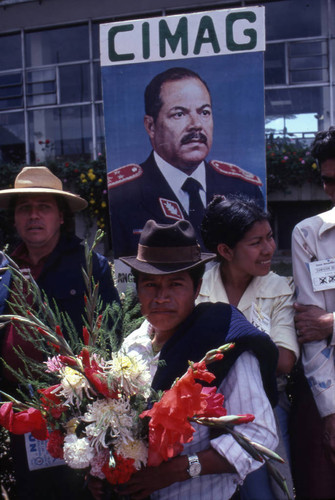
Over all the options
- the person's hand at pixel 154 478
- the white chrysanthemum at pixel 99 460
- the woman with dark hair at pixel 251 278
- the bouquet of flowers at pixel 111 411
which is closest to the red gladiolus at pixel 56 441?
the bouquet of flowers at pixel 111 411

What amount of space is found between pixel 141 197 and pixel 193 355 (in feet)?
7.59

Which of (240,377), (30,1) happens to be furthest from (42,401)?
(30,1)

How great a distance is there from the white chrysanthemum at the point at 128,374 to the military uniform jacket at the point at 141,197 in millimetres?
2410

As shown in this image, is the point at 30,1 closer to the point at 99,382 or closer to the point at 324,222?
the point at 324,222

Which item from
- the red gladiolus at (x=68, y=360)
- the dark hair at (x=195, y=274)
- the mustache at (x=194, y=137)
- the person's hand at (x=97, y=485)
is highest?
the mustache at (x=194, y=137)

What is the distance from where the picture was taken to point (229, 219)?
2.32m

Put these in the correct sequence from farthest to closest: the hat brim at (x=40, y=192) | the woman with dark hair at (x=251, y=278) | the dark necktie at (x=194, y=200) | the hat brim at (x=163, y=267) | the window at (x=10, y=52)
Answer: the window at (x=10, y=52)
the dark necktie at (x=194, y=200)
the hat brim at (x=40, y=192)
the woman with dark hair at (x=251, y=278)
the hat brim at (x=163, y=267)

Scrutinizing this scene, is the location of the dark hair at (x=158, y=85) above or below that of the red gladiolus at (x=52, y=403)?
above

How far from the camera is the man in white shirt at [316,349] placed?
2.05 meters

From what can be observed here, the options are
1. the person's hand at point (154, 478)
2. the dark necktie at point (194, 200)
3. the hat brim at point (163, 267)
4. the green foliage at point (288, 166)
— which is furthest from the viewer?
the green foliage at point (288, 166)

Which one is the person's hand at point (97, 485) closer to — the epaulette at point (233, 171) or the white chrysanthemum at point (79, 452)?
the white chrysanthemum at point (79, 452)

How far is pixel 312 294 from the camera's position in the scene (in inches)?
84.4

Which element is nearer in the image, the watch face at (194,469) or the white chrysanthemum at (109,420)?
the white chrysanthemum at (109,420)

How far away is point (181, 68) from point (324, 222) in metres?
1.95
